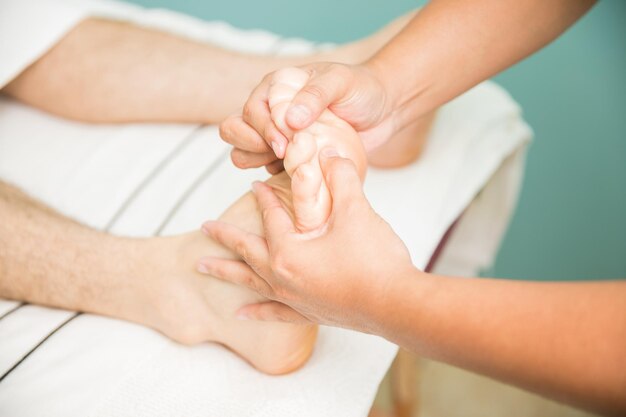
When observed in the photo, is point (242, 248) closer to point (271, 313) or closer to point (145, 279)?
point (271, 313)

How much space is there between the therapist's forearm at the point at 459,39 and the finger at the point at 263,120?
0.59ft

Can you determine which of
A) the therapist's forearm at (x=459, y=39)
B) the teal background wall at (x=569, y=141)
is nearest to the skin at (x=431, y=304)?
the therapist's forearm at (x=459, y=39)

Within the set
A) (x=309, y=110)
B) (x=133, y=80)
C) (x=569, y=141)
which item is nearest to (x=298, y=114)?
(x=309, y=110)

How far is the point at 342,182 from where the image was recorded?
61cm

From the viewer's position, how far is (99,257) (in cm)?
79

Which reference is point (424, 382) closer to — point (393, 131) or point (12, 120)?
point (393, 131)

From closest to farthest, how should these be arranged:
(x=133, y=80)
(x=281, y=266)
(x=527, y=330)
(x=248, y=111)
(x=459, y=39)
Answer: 1. (x=527, y=330)
2. (x=281, y=266)
3. (x=248, y=111)
4. (x=459, y=39)
5. (x=133, y=80)

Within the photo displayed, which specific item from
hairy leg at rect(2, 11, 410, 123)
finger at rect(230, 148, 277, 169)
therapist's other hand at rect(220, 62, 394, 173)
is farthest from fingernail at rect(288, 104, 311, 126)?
hairy leg at rect(2, 11, 410, 123)

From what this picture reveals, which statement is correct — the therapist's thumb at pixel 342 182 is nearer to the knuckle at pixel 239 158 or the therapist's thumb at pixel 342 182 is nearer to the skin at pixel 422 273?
the skin at pixel 422 273

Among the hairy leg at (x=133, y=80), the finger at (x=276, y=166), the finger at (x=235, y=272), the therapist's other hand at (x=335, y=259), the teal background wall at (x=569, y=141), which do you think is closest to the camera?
the therapist's other hand at (x=335, y=259)

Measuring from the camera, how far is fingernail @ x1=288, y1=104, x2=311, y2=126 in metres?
0.64

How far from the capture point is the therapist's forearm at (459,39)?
813mm

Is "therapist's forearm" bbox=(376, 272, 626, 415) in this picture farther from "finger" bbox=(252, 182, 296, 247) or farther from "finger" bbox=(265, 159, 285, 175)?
"finger" bbox=(265, 159, 285, 175)

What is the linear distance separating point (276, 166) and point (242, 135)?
7 centimetres
